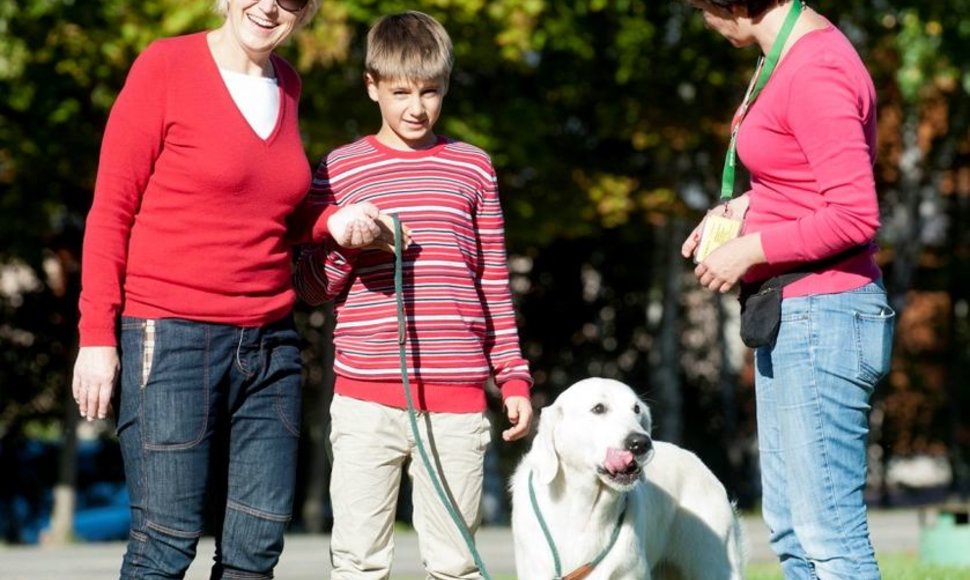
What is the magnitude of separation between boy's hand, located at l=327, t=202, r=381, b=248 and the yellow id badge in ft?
3.17

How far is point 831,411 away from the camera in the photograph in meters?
4.37

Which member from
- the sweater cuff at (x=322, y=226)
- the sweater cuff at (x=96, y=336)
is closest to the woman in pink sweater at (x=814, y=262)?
the sweater cuff at (x=322, y=226)

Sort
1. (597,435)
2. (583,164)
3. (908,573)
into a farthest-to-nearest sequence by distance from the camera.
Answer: (583,164) < (908,573) < (597,435)

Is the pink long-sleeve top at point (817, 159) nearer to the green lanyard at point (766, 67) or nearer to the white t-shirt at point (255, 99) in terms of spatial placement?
the green lanyard at point (766, 67)

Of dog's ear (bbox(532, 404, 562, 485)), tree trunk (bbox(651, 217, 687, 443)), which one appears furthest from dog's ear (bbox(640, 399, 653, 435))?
tree trunk (bbox(651, 217, 687, 443))

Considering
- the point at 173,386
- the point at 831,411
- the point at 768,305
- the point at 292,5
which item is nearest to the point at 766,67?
the point at 768,305

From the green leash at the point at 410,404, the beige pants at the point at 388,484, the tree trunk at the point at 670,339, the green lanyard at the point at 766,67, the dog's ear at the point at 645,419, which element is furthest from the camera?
the tree trunk at the point at 670,339

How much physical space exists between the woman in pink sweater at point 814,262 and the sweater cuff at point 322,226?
1128mm

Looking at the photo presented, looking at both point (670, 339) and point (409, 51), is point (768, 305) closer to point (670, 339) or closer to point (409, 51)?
point (409, 51)

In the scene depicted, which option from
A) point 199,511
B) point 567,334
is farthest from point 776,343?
point 567,334

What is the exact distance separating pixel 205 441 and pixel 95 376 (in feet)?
1.16

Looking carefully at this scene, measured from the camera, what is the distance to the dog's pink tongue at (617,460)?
4973 millimetres

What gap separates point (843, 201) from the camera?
421 cm

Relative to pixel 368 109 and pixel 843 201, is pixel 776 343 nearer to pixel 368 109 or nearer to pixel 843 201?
pixel 843 201
